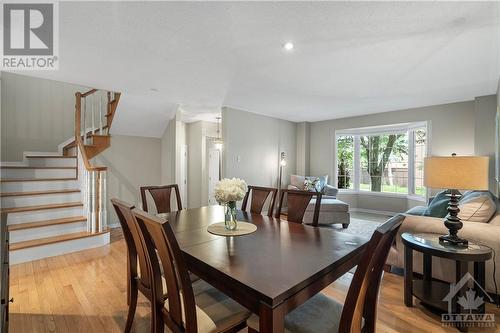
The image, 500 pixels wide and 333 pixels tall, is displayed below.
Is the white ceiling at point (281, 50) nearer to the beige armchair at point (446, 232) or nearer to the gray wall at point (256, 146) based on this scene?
the gray wall at point (256, 146)

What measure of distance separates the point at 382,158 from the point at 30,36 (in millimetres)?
6588

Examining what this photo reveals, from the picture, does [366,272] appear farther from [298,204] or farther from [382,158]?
[382,158]

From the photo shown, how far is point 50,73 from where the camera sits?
3000 millimetres

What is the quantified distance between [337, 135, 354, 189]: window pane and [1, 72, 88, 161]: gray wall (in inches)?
249

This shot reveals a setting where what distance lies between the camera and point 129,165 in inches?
198

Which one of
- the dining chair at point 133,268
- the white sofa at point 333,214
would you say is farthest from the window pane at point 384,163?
the dining chair at point 133,268

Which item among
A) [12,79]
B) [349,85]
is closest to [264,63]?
[349,85]

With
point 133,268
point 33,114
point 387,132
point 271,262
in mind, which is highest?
point 33,114

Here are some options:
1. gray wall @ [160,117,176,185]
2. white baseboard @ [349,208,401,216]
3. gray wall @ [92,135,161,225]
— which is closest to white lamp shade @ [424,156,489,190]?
white baseboard @ [349,208,401,216]

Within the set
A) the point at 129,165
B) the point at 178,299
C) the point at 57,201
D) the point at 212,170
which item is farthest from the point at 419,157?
the point at 57,201

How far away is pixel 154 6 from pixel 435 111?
5390 mm

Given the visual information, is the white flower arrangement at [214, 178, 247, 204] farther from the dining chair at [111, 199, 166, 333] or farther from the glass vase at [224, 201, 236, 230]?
the dining chair at [111, 199, 166, 333]

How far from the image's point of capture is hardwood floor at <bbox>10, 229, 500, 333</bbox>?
70.5 inches

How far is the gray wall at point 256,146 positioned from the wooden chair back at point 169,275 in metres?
3.46
